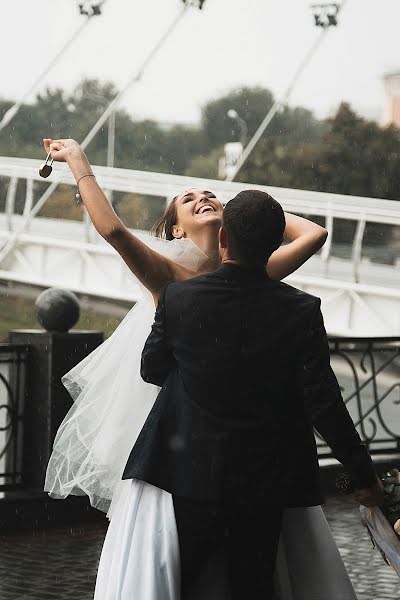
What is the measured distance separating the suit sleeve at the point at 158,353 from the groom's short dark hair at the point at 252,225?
0.64 feet

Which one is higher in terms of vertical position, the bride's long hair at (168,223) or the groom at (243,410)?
the bride's long hair at (168,223)

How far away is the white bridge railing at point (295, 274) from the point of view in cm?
2002

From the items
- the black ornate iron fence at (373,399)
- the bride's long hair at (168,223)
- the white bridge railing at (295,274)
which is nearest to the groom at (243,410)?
the bride's long hair at (168,223)

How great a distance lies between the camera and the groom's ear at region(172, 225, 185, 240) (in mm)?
2758

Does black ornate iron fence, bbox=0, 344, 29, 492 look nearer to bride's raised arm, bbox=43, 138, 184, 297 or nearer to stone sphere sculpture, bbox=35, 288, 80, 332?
stone sphere sculpture, bbox=35, 288, 80, 332

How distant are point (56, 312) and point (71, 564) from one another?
142cm

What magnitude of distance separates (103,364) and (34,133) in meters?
42.0

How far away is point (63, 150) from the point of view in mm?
2520

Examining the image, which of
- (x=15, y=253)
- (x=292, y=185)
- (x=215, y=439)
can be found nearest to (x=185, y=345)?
(x=215, y=439)

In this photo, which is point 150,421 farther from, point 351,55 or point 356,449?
point 351,55

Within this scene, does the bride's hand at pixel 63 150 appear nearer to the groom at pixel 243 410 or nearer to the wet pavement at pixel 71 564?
the groom at pixel 243 410

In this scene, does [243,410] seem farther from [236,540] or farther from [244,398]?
[236,540]

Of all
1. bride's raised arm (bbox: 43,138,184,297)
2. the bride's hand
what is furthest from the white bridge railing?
the bride's hand

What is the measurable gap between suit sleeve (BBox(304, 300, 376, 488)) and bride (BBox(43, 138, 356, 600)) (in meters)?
0.21
